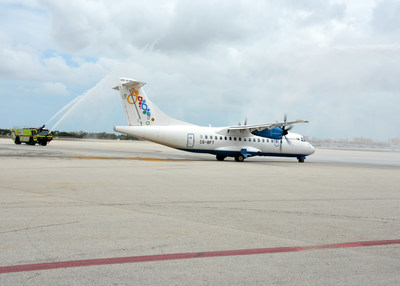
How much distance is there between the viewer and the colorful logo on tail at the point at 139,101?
1220 inches

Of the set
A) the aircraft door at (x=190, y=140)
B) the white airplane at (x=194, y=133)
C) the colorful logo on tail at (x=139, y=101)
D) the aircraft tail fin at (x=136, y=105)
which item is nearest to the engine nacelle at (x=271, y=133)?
the white airplane at (x=194, y=133)

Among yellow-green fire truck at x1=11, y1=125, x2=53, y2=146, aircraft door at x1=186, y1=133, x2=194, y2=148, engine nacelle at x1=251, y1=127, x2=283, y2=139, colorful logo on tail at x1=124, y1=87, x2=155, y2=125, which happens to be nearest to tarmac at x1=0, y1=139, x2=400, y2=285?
colorful logo on tail at x1=124, y1=87, x2=155, y2=125

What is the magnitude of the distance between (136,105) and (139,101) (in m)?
0.44

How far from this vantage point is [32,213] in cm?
838

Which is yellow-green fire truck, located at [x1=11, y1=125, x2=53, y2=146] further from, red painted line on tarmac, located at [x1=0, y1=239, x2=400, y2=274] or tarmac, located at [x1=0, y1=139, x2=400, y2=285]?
red painted line on tarmac, located at [x1=0, y1=239, x2=400, y2=274]

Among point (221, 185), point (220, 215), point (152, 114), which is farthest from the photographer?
point (152, 114)

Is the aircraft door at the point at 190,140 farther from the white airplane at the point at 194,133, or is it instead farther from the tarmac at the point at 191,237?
the tarmac at the point at 191,237

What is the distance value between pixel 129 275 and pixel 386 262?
3.89 meters

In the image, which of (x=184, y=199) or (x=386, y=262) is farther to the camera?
(x=184, y=199)

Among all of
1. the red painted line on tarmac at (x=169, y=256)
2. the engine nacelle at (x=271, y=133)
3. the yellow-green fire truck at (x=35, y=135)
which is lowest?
the red painted line on tarmac at (x=169, y=256)

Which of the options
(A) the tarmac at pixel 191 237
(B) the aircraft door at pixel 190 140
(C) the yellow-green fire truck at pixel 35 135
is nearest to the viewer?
(A) the tarmac at pixel 191 237

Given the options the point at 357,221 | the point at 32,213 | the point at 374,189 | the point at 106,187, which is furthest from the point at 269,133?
the point at 32,213

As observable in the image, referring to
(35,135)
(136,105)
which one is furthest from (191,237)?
(35,135)

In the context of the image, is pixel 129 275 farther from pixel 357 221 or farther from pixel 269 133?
pixel 269 133
